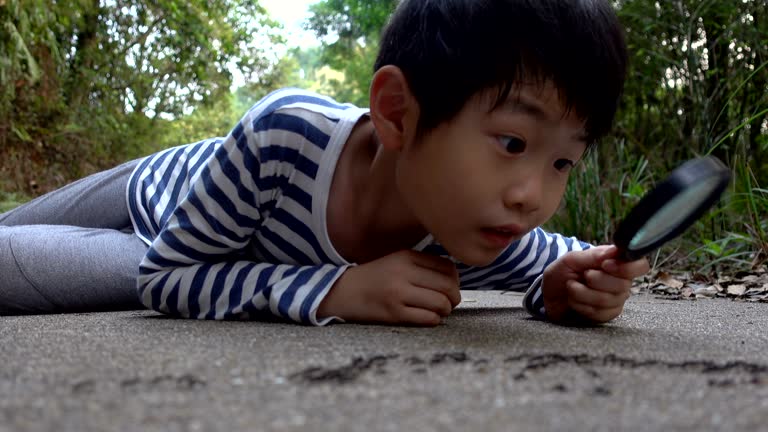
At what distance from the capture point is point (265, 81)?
985cm

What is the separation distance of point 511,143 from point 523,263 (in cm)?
57

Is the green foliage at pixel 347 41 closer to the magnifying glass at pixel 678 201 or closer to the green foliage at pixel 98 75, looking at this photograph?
the green foliage at pixel 98 75

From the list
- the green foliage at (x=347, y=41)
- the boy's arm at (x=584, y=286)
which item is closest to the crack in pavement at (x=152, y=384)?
the boy's arm at (x=584, y=286)

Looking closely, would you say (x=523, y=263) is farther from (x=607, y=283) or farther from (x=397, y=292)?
(x=397, y=292)

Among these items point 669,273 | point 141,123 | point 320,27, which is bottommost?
point 669,273

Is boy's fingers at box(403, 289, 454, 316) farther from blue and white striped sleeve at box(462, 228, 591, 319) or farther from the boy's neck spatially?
blue and white striped sleeve at box(462, 228, 591, 319)

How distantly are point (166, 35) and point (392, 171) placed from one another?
19.5ft

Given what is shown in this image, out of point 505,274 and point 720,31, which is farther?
point 720,31

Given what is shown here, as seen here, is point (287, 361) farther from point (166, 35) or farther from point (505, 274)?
point (166, 35)

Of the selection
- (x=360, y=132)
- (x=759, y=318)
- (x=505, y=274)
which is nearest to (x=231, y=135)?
(x=360, y=132)

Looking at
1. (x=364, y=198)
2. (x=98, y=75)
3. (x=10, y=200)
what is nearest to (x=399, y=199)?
(x=364, y=198)

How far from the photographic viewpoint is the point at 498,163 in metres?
1.03

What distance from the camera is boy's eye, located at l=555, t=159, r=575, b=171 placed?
1.09 meters

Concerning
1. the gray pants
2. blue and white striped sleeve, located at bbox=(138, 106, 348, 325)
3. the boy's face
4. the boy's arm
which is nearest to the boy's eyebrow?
the boy's face
